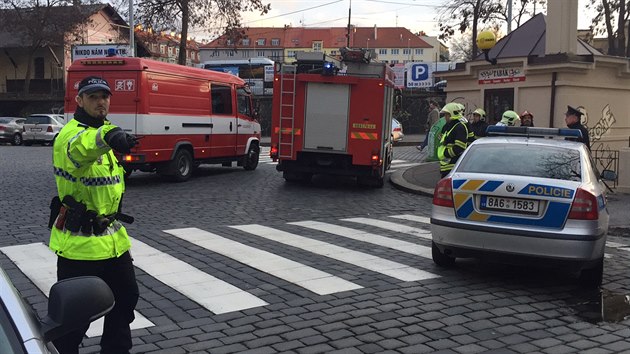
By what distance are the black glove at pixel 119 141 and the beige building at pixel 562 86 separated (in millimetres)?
12881

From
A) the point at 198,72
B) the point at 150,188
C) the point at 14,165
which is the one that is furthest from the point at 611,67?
the point at 14,165

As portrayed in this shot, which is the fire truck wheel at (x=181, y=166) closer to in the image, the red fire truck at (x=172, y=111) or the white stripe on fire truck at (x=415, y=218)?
the red fire truck at (x=172, y=111)

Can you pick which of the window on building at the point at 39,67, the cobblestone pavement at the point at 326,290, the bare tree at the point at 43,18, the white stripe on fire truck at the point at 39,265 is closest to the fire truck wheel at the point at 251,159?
the cobblestone pavement at the point at 326,290

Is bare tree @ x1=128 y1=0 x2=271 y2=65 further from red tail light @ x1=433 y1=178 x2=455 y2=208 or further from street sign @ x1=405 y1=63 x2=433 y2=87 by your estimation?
red tail light @ x1=433 y1=178 x2=455 y2=208

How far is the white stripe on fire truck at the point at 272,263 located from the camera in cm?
628

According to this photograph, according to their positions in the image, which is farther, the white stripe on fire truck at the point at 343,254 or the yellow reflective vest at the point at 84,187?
the white stripe on fire truck at the point at 343,254

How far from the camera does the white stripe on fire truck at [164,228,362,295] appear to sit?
6.28m

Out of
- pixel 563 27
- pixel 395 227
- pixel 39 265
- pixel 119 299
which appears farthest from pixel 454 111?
pixel 119 299

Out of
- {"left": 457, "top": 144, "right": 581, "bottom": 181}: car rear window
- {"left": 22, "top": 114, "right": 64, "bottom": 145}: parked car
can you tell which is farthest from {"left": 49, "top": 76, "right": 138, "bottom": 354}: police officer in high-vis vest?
{"left": 22, "top": 114, "right": 64, "bottom": 145}: parked car

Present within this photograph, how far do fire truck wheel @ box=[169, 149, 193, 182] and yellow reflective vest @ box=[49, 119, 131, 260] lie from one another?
11.4m

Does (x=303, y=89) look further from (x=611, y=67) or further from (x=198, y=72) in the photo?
(x=611, y=67)

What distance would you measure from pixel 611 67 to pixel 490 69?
2924mm

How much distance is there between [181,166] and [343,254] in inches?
339

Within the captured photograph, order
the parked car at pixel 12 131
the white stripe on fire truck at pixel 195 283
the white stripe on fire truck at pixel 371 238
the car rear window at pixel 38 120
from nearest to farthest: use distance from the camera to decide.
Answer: the white stripe on fire truck at pixel 195 283
the white stripe on fire truck at pixel 371 238
the car rear window at pixel 38 120
the parked car at pixel 12 131
